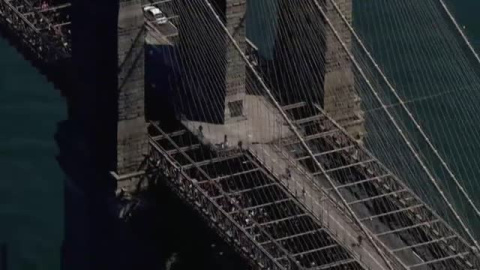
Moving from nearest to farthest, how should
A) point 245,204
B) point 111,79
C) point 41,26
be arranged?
point 245,204, point 111,79, point 41,26

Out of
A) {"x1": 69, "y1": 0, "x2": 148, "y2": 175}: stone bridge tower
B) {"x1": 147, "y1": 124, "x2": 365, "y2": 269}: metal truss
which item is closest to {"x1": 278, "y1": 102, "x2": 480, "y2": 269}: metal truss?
{"x1": 147, "y1": 124, "x2": 365, "y2": 269}: metal truss

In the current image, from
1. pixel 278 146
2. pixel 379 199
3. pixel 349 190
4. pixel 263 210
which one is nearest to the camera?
pixel 263 210

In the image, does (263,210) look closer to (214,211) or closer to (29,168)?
(214,211)

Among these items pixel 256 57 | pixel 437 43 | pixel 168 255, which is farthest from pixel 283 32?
pixel 437 43

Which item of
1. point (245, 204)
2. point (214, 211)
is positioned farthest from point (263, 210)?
point (214, 211)

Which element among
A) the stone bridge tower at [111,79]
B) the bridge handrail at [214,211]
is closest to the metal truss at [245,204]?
the bridge handrail at [214,211]
